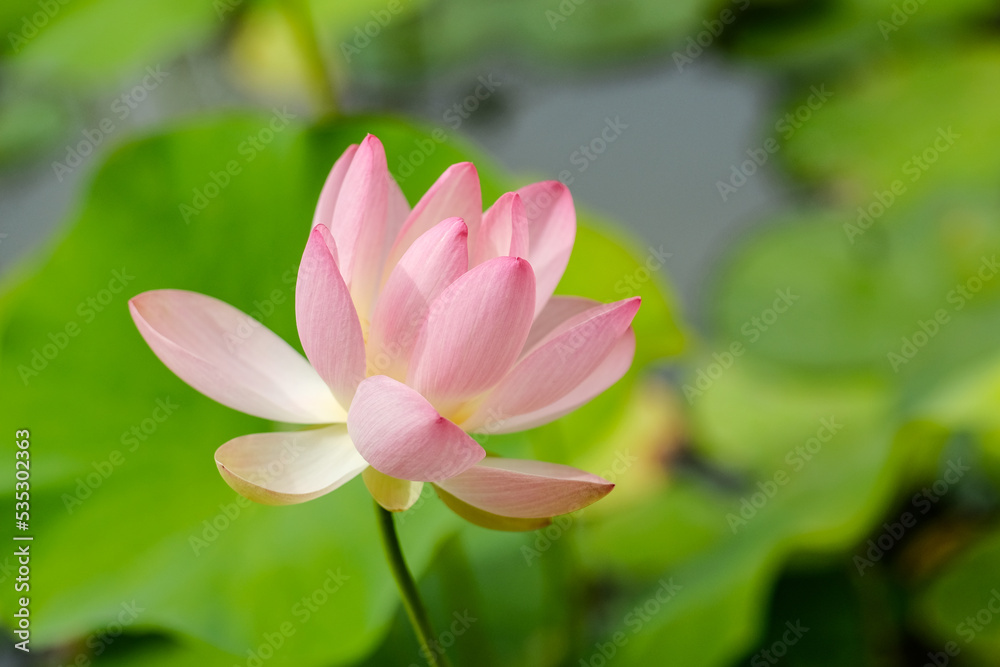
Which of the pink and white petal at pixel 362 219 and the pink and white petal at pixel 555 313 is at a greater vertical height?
the pink and white petal at pixel 362 219

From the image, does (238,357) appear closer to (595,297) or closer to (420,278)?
(420,278)

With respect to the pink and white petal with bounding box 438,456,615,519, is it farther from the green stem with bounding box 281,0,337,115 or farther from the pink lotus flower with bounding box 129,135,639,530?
the green stem with bounding box 281,0,337,115

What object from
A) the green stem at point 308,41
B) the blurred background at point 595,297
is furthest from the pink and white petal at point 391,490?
the green stem at point 308,41

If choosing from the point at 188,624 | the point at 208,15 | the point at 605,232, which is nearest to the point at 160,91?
the point at 208,15

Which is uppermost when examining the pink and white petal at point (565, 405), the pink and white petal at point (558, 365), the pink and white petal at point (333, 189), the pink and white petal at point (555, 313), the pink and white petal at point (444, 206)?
the pink and white petal at point (333, 189)

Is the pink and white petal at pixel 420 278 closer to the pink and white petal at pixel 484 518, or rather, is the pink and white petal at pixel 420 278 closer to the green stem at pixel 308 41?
the pink and white petal at pixel 484 518

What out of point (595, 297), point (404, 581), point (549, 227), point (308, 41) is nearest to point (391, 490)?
point (404, 581)
